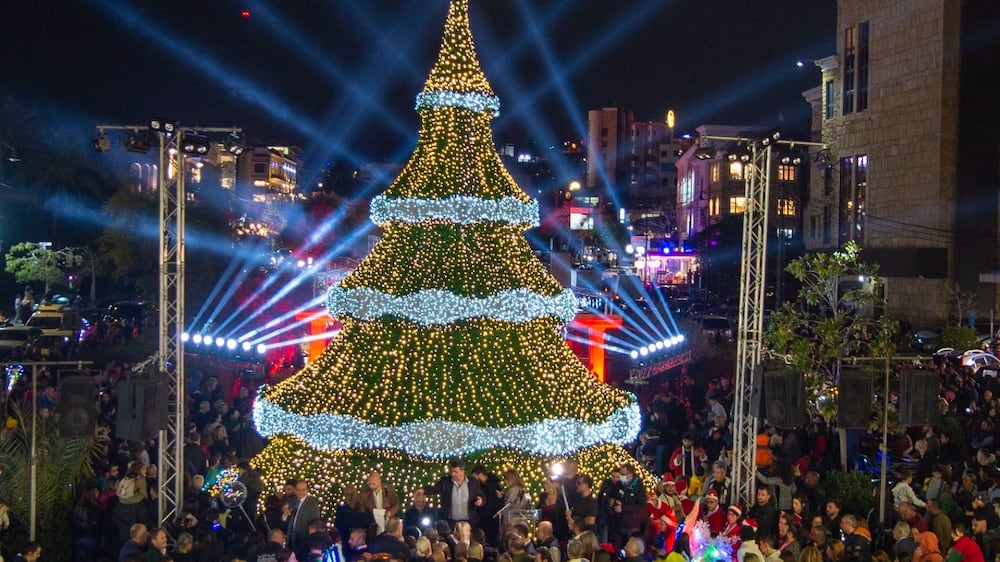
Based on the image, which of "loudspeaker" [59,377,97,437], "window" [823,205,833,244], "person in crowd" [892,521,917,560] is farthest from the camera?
"window" [823,205,833,244]

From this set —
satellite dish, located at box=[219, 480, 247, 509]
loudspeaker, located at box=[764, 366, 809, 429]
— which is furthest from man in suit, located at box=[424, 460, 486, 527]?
loudspeaker, located at box=[764, 366, 809, 429]

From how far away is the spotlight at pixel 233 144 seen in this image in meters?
10.4

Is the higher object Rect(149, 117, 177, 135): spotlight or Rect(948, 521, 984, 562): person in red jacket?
Rect(149, 117, 177, 135): spotlight

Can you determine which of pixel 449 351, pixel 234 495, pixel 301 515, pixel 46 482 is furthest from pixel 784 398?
pixel 46 482

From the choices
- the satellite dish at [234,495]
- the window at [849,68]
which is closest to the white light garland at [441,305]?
the satellite dish at [234,495]

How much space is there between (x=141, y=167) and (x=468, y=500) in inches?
2282

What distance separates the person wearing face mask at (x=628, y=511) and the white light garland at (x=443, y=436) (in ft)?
6.23

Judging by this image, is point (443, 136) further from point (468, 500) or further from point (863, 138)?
point (863, 138)

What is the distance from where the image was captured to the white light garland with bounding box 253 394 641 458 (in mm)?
11922

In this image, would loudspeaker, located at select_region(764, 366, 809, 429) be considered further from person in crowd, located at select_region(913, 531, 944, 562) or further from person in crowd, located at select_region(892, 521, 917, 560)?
person in crowd, located at select_region(913, 531, 944, 562)

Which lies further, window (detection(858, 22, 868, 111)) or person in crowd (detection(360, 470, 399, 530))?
window (detection(858, 22, 868, 111))

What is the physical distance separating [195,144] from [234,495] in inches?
153

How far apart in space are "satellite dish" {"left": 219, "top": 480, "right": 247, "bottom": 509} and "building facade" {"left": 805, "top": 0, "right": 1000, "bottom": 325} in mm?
26549

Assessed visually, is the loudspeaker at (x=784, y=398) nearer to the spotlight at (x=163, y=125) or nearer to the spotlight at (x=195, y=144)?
the spotlight at (x=195, y=144)
